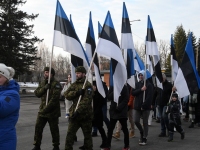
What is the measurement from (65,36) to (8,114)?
3.83 metres

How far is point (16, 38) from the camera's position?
33.4 m

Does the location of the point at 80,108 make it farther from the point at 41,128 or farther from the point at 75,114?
the point at 41,128

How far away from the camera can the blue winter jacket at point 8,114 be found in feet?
11.8

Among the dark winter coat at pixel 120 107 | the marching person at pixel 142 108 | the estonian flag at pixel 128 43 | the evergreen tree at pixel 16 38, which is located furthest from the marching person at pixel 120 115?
the evergreen tree at pixel 16 38

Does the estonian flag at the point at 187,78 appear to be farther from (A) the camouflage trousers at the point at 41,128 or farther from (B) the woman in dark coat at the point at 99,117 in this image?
(A) the camouflage trousers at the point at 41,128

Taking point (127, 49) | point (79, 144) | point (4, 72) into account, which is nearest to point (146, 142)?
point (79, 144)

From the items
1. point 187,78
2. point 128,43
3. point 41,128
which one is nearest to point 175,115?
point 187,78

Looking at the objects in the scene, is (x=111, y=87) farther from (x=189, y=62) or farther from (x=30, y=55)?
(x=30, y=55)

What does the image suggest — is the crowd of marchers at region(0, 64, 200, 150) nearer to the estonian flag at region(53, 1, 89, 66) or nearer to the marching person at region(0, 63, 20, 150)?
the marching person at region(0, 63, 20, 150)

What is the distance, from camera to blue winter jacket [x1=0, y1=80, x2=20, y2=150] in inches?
141

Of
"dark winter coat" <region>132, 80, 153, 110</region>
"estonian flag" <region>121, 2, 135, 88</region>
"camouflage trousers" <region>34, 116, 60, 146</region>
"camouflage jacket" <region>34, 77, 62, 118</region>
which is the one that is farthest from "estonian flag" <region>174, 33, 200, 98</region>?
"camouflage trousers" <region>34, 116, 60, 146</region>

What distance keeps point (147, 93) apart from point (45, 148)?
3027mm

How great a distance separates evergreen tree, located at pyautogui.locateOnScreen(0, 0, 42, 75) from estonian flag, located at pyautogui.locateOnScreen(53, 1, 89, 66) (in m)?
25.4

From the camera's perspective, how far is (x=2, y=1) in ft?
107
